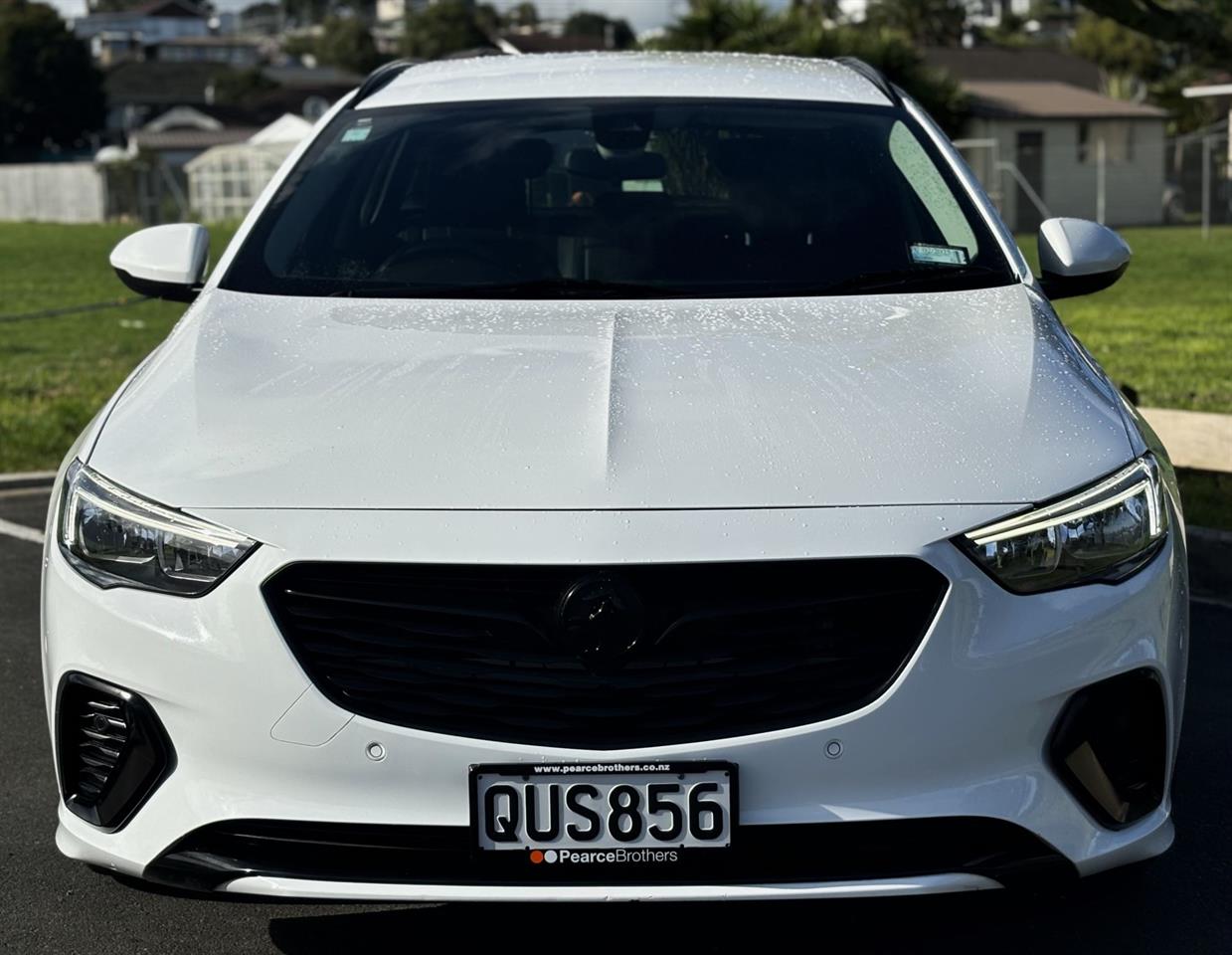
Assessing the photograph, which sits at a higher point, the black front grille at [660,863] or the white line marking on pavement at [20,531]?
the black front grille at [660,863]

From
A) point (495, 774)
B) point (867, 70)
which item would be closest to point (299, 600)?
point (495, 774)

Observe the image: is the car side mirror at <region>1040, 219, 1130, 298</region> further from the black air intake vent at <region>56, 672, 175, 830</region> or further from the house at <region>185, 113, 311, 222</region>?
the house at <region>185, 113, 311, 222</region>

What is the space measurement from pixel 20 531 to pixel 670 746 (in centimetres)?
493

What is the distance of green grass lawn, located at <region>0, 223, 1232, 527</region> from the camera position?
9.19 meters

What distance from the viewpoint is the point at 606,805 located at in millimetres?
2643

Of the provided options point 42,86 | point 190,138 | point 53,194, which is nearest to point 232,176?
point 53,194

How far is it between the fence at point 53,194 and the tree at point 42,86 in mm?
25731

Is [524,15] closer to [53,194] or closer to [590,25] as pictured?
[590,25]

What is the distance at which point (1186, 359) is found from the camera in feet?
39.9

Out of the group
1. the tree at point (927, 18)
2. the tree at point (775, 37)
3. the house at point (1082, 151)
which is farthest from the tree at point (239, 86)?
the tree at point (775, 37)

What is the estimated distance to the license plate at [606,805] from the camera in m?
2.63

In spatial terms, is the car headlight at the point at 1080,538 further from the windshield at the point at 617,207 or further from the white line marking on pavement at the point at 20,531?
the white line marking on pavement at the point at 20,531

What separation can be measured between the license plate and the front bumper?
22 mm

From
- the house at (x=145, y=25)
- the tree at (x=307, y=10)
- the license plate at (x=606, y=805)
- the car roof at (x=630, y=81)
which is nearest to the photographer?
the license plate at (x=606, y=805)
